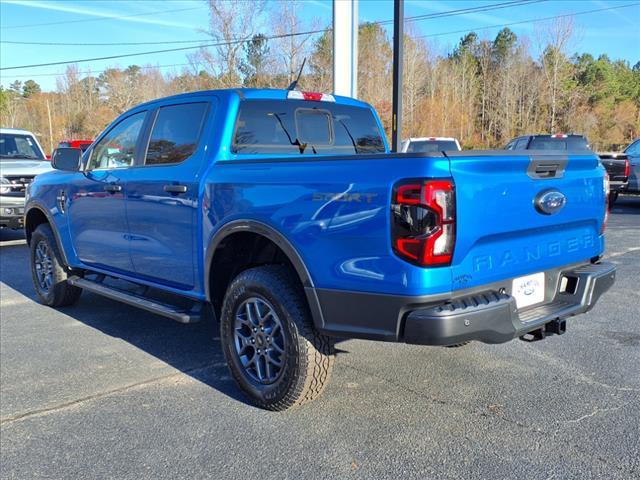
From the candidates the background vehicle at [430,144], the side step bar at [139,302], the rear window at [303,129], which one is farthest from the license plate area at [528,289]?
the background vehicle at [430,144]

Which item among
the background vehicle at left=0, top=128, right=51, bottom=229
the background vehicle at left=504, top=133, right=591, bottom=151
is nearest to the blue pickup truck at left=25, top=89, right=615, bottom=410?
the background vehicle at left=0, top=128, right=51, bottom=229

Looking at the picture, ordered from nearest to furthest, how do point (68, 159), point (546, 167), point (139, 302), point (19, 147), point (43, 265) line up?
point (546, 167) < point (139, 302) < point (68, 159) < point (43, 265) < point (19, 147)

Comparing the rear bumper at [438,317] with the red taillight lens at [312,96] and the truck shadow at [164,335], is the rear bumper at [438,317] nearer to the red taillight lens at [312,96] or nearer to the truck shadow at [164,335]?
the truck shadow at [164,335]

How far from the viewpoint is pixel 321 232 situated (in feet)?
9.91

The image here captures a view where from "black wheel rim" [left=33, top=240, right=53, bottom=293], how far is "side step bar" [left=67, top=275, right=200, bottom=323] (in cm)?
58

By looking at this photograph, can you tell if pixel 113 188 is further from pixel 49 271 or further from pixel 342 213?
pixel 342 213

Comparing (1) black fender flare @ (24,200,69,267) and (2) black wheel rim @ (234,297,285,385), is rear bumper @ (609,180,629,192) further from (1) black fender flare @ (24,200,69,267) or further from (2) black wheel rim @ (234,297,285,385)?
(2) black wheel rim @ (234,297,285,385)

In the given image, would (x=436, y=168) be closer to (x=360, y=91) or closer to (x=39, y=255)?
(x=39, y=255)

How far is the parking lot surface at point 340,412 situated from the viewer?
2.90 m

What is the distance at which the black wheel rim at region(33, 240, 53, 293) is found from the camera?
600 centimetres

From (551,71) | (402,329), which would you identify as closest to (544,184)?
(402,329)

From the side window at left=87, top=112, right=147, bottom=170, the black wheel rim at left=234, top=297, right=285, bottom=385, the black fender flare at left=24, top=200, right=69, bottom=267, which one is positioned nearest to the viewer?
the black wheel rim at left=234, top=297, right=285, bottom=385

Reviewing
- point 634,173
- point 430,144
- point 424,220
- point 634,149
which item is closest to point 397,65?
point 430,144

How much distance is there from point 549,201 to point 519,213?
27 centimetres
